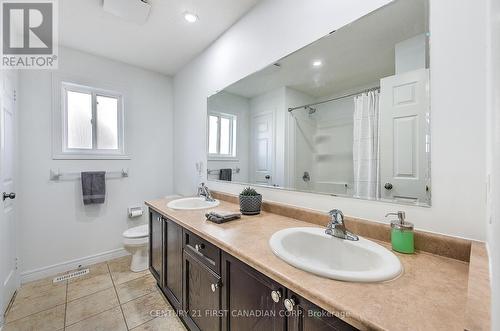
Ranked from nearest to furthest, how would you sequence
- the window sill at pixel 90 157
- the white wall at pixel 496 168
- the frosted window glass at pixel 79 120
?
1. the white wall at pixel 496 168
2. the window sill at pixel 90 157
3. the frosted window glass at pixel 79 120

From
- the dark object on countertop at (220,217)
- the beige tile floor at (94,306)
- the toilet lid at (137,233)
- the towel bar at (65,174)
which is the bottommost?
the beige tile floor at (94,306)

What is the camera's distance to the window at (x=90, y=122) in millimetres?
2322

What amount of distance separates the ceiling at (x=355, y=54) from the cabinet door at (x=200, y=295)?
1.24 metres

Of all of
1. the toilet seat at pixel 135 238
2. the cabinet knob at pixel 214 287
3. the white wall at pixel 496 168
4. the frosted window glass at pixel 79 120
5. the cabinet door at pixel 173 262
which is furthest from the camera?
the frosted window glass at pixel 79 120

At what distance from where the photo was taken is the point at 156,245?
1.80 meters

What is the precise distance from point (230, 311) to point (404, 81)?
134cm

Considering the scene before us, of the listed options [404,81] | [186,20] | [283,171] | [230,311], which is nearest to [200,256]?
[230,311]

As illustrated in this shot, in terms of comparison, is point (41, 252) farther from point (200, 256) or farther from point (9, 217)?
point (200, 256)

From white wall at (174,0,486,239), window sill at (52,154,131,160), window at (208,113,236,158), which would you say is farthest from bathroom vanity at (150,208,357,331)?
window sill at (52,154,131,160)

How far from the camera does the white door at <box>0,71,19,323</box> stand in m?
1.50

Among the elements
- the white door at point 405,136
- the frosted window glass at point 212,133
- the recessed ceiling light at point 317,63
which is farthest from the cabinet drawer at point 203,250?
the recessed ceiling light at point 317,63

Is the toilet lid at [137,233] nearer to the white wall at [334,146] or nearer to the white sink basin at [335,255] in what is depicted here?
the white sink basin at [335,255]

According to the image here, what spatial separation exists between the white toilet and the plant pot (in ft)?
4.38

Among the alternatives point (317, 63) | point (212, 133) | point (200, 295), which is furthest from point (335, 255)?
point (212, 133)
